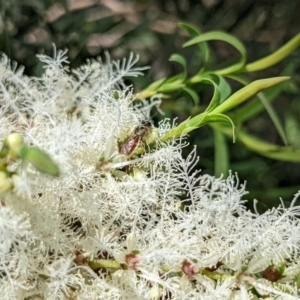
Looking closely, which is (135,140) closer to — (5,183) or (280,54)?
(5,183)

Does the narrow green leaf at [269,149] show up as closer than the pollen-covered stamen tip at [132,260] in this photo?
No

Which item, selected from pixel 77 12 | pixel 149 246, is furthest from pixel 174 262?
pixel 77 12

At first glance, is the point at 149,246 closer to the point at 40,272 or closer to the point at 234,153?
the point at 40,272

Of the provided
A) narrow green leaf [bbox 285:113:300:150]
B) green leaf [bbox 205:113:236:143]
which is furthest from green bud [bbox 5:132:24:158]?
narrow green leaf [bbox 285:113:300:150]

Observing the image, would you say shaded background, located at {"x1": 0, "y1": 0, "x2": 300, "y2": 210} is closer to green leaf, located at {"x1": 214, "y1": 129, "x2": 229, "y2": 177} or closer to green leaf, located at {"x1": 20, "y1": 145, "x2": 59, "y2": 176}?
green leaf, located at {"x1": 214, "y1": 129, "x2": 229, "y2": 177}

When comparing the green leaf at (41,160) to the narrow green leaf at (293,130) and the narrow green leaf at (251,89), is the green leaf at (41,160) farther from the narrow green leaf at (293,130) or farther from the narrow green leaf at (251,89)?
the narrow green leaf at (293,130)

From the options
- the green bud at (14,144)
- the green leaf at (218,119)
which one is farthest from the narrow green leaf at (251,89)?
the green bud at (14,144)
